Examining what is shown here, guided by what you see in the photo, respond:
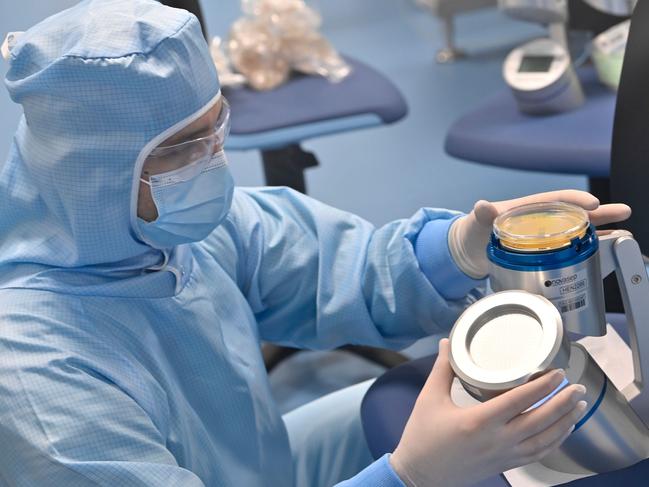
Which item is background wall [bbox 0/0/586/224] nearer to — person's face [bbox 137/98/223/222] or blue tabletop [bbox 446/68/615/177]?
blue tabletop [bbox 446/68/615/177]

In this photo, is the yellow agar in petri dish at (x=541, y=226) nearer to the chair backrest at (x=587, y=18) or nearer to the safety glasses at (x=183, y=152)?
the safety glasses at (x=183, y=152)

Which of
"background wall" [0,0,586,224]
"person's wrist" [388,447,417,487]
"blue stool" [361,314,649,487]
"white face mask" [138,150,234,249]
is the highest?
"white face mask" [138,150,234,249]

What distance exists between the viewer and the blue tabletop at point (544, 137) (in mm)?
2023

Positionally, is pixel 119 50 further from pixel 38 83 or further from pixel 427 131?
pixel 427 131

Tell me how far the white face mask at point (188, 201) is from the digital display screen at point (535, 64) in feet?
3.82

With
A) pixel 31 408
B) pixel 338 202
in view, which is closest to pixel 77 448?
pixel 31 408

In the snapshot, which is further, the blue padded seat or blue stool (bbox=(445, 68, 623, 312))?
the blue padded seat

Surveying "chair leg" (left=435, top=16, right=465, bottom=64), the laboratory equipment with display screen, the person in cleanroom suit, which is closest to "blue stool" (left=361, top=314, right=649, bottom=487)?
the person in cleanroom suit

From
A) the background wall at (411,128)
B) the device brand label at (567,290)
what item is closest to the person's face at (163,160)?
the device brand label at (567,290)

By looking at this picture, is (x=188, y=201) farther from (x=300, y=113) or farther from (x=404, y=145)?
(x=404, y=145)

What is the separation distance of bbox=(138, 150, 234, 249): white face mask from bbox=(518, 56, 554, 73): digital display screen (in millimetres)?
1164

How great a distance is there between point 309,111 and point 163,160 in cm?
124

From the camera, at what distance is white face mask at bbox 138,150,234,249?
4.11ft

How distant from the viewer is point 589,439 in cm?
106
